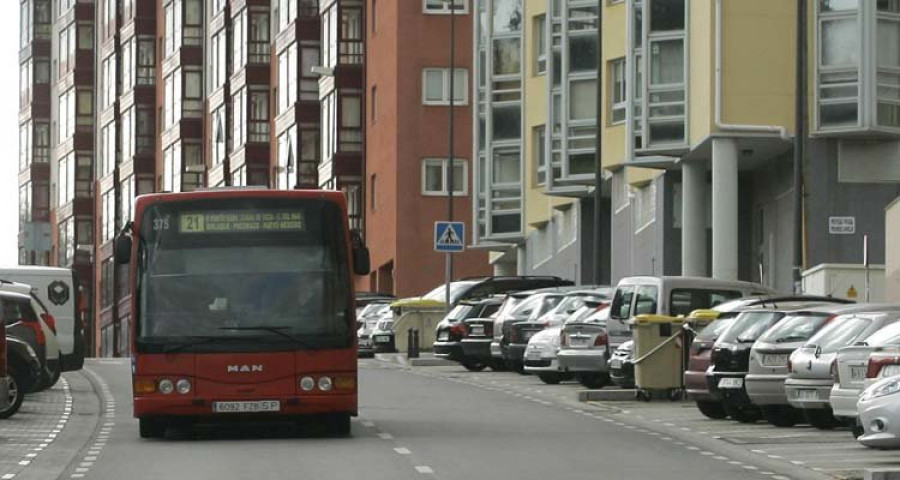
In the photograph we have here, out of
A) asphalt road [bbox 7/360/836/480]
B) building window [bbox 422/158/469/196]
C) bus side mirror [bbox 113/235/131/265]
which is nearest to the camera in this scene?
Answer: asphalt road [bbox 7/360/836/480]

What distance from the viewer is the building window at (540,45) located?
72000 mm

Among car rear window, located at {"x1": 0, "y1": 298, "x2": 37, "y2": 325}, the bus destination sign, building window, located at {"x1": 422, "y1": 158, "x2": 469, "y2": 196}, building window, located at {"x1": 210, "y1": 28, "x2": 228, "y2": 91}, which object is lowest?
car rear window, located at {"x1": 0, "y1": 298, "x2": 37, "y2": 325}

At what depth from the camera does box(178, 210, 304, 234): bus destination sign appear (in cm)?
2712

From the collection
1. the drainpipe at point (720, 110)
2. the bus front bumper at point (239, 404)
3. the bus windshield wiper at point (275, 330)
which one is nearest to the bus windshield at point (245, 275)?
the bus windshield wiper at point (275, 330)

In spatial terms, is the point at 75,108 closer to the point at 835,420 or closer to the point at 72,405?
the point at 72,405

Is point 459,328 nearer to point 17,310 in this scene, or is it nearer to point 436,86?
point 17,310

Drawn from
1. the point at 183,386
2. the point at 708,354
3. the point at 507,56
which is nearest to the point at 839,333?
the point at 708,354

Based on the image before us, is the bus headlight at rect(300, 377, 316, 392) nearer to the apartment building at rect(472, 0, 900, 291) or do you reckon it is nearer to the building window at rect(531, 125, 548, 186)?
the apartment building at rect(472, 0, 900, 291)

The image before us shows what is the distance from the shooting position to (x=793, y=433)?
Answer: 91.8 feet

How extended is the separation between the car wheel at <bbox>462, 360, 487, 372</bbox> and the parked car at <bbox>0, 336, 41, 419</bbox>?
53.1 feet

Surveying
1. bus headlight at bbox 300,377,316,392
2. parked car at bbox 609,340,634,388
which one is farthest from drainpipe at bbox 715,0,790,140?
bus headlight at bbox 300,377,316,392

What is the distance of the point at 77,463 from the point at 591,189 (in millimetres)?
43393

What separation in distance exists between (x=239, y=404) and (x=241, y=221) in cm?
205

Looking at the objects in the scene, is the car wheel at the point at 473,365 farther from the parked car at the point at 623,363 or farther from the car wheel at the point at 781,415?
the car wheel at the point at 781,415
